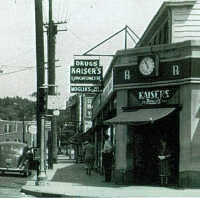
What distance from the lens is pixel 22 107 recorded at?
5527 inches

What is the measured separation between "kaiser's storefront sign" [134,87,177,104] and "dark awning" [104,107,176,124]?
0.33 metres

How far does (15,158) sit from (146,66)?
12901 mm

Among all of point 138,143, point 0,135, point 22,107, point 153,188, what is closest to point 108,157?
point 138,143

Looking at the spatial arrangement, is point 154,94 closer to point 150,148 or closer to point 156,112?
point 156,112

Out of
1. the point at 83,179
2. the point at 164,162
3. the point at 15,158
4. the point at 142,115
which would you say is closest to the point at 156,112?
the point at 142,115

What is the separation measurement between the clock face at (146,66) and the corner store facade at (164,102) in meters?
0.16

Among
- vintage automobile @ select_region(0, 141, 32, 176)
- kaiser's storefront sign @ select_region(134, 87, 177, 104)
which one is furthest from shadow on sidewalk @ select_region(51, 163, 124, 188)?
kaiser's storefront sign @ select_region(134, 87, 177, 104)

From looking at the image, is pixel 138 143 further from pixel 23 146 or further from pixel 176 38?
pixel 23 146

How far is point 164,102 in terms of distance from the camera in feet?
61.7

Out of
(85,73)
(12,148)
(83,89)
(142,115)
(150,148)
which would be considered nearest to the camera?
(142,115)

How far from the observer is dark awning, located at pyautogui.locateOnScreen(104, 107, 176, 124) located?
17797mm

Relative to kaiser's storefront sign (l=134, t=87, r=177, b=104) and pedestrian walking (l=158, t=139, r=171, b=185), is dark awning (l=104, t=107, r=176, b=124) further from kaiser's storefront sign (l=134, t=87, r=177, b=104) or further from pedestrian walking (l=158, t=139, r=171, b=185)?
Answer: pedestrian walking (l=158, t=139, r=171, b=185)

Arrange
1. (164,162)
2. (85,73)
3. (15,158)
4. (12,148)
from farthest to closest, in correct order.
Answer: (12,148) < (15,158) < (85,73) < (164,162)

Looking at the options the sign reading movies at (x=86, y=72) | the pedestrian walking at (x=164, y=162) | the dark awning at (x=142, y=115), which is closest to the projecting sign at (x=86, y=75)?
the sign reading movies at (x=86, y=72)
